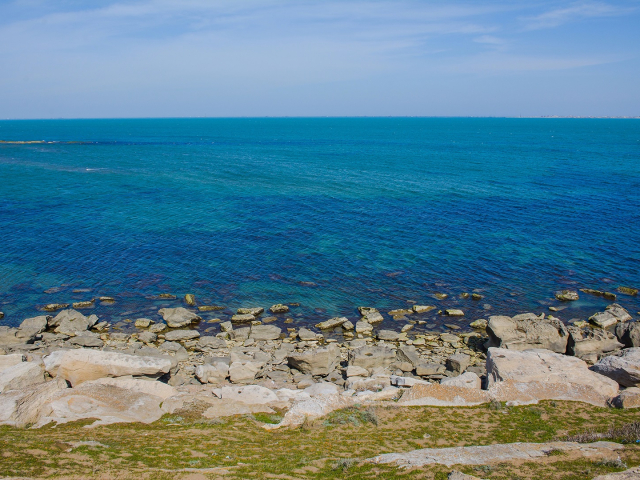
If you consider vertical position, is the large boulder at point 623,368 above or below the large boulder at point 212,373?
above

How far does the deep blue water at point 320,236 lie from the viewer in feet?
165

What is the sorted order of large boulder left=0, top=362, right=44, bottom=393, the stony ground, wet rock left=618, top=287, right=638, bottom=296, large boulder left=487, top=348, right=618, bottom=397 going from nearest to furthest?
the stony ground, large boulder left=0, top=362, right=44, bottom=393, large boulder left=487, top=348, right=618, bottom=397, wet rock left=618, top=287, right=638, bottom=296

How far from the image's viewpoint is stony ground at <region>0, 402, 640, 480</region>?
60.3 feet

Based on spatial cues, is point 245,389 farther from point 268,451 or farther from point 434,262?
point 434,262

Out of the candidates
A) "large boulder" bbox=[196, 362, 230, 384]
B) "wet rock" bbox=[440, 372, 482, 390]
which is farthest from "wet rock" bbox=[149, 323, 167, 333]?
"wet rock" bbox=[440, 372, 482, 390]

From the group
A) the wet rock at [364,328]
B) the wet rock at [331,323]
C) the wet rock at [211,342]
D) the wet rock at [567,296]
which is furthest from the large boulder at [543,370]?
the wet rock at [211,342]

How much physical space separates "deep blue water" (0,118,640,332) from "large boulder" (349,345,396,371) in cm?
963

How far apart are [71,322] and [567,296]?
159 feet

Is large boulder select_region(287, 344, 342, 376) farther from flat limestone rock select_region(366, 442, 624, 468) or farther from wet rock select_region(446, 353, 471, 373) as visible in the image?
flat limestone rock select_region(366, 442, 624, 468)

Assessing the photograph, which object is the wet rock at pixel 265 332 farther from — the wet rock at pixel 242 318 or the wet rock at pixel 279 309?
the wet rock at pixel 279 309

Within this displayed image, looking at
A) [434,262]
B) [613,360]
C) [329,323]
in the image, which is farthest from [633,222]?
[329,323]

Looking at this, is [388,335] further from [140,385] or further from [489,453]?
[140,385]

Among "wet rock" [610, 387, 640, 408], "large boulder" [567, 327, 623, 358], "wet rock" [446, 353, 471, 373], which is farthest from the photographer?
"large boulder" [567, 327, 623, 358]

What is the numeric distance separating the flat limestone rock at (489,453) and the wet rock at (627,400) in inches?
257
